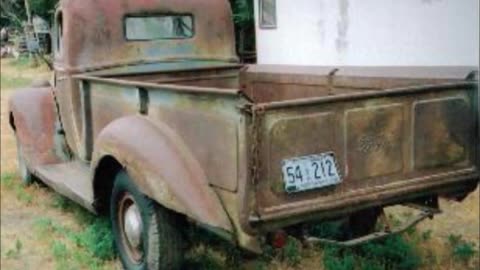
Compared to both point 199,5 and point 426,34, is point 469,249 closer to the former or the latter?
point 199,5

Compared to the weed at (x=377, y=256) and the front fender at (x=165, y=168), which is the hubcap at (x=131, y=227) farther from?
the weed at (x=377, y=256)

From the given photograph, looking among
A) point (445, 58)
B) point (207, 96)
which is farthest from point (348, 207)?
point (445, 58)

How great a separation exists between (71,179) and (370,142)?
2.64 m

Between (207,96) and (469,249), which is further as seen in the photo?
(469,249)

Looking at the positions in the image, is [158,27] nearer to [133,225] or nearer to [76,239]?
[76,239]

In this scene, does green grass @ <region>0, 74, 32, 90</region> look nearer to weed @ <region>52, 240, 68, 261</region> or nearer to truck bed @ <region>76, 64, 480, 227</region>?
weed @ <region>52, 240, 68, 261</region>

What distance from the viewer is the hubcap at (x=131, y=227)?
420cm

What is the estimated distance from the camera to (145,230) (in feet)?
13.0

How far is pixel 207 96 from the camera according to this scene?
11.3 feet

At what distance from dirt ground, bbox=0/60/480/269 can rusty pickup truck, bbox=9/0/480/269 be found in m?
0.52

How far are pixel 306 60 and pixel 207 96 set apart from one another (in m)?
7.35

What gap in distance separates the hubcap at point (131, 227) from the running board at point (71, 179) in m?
0.36

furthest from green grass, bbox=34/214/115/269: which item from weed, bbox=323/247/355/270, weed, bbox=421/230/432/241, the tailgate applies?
weed, bbox=421/230/432/241

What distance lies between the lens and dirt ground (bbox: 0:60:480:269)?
194 inches
